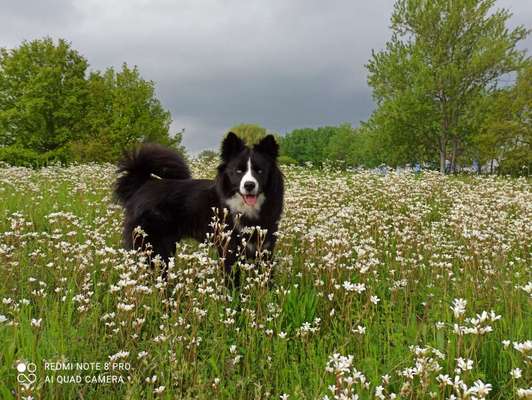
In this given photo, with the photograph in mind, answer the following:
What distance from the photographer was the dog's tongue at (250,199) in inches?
200

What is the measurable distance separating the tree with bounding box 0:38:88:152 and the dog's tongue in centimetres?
3464


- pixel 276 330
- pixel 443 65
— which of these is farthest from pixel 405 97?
pixel 276 330

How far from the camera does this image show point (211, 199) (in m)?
5.56

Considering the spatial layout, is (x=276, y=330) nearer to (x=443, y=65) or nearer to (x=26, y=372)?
(x=26, y=372)

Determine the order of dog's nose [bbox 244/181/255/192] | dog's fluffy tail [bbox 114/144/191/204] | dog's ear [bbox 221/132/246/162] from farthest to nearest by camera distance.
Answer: dog's fluffy tail [bbox 114/144/191/204], dog's ear [bbox 221/132/246/162], dog's nose [bbox 244/181/255/192]

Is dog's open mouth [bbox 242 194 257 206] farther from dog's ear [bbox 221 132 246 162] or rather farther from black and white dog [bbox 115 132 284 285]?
dog's ear [bbox 221 132 246 162]

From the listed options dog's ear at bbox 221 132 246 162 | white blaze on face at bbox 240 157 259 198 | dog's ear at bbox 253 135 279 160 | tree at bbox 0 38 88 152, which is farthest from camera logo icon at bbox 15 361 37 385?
tree at bbox 0 38 88 152

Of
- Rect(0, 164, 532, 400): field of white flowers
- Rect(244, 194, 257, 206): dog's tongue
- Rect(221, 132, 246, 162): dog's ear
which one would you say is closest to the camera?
Rect(0, 164, 532, 400): field of white flowers

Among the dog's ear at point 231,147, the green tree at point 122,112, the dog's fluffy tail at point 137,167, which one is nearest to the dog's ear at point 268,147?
the dog's ear at point 231,147

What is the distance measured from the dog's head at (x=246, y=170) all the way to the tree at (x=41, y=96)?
3402cm

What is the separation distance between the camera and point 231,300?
3.80 meters

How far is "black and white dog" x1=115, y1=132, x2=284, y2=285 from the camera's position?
5.11 meters

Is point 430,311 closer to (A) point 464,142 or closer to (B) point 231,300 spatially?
(B) point 231,300

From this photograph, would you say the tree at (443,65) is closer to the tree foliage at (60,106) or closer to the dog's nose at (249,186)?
the tree foliage at (60,106)
